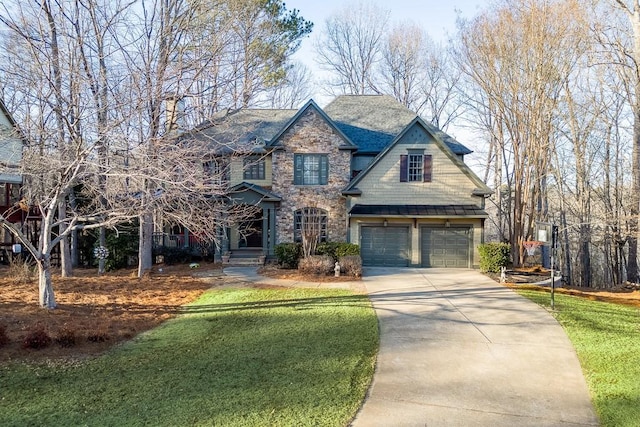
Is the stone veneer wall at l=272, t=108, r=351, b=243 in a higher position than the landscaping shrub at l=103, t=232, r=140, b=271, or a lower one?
higher

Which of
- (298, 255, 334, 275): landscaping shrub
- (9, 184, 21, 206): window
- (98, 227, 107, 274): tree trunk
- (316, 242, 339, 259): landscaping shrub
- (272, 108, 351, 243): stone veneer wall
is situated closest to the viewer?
(298, 255, 334, 275): landscaping shrub

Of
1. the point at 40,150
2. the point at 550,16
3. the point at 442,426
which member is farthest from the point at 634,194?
the point at 40,150

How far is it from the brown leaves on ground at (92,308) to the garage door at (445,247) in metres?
8.73

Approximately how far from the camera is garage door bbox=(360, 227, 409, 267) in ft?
58.3

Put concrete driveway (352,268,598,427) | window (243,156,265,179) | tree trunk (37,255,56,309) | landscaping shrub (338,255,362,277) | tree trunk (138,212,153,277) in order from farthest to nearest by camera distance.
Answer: window (243,156,265,179), tree trunk (138,212,153,277), landscaping shrub (338,255,362,277), tree trunk (37,255,56,309), concrete driveway (352,268,598,427)

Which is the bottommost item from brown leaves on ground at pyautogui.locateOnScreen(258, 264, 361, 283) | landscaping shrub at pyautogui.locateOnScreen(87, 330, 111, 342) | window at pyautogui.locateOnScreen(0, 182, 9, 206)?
landscaping shrub at pyautogui.locateOnScreen(87, 330, 111, 342)

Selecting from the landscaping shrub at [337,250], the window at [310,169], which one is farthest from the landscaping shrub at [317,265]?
the window at [310,169]

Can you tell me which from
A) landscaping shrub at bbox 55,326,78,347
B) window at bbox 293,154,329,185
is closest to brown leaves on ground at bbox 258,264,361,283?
window at bbox 293,154,329,185

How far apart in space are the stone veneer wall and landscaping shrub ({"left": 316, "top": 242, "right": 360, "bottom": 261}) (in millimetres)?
2482

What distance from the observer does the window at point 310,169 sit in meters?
18.7

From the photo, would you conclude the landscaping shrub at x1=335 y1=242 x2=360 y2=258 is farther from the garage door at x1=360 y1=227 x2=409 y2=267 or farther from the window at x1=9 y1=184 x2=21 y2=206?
the window at x1=9 y1=184 x2=21 y2=206

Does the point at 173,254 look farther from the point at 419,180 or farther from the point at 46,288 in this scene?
the point at 419,180

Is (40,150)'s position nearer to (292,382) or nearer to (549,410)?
(292,382)

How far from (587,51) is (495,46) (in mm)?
3640
